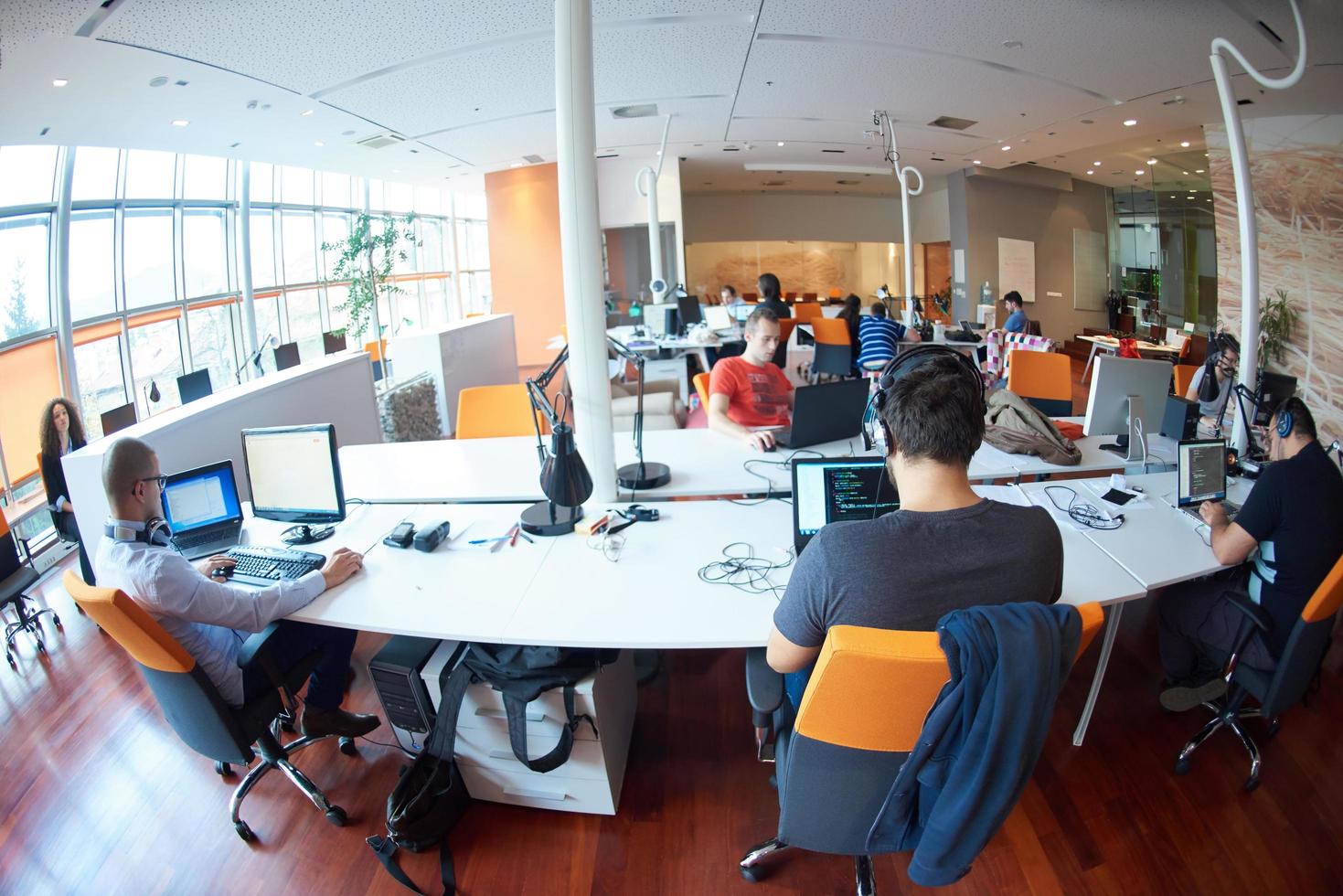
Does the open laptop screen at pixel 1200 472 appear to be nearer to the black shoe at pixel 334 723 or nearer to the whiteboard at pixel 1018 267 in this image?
the black shoe at pixel 334 723

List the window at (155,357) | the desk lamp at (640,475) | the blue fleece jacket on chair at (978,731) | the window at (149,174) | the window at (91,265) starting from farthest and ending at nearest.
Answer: the window at (155,357)
the window at (149,174)
the window at (91,265)
the desk lamp at (640,475)
the blue fleece jacket on chair at (978,731)

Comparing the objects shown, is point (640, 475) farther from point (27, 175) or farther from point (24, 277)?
point (27, 175)

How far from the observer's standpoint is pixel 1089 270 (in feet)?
41.9

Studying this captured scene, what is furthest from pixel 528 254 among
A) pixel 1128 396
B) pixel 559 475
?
pixel 1128 396

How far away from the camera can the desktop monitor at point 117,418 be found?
3.96m

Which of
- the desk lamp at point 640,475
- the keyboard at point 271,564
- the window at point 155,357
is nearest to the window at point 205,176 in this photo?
the window at point 155,357

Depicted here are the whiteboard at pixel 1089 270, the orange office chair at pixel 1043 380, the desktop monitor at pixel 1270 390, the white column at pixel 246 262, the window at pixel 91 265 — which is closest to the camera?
the desktop monitor at pixel 1270 390

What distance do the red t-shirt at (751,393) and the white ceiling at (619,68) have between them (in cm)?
243

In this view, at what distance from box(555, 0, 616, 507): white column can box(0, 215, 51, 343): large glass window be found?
534cm

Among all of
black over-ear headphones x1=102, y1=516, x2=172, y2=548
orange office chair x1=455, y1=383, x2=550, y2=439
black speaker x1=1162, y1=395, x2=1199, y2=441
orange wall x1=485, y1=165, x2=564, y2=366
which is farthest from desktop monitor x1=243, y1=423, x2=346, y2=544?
orange wall x1=485, y1=165, x2=564, y2=366

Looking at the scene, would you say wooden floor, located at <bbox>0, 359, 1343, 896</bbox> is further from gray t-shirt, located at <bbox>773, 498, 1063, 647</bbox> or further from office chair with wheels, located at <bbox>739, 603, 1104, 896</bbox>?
gray t-shirt, located at <bbox>773, 498, 1063, 647</bbox>

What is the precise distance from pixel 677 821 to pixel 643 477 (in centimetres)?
128

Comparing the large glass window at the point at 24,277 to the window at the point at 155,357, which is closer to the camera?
the large glass window at the point at 24,277

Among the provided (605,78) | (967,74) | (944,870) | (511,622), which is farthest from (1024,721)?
(967,74)
